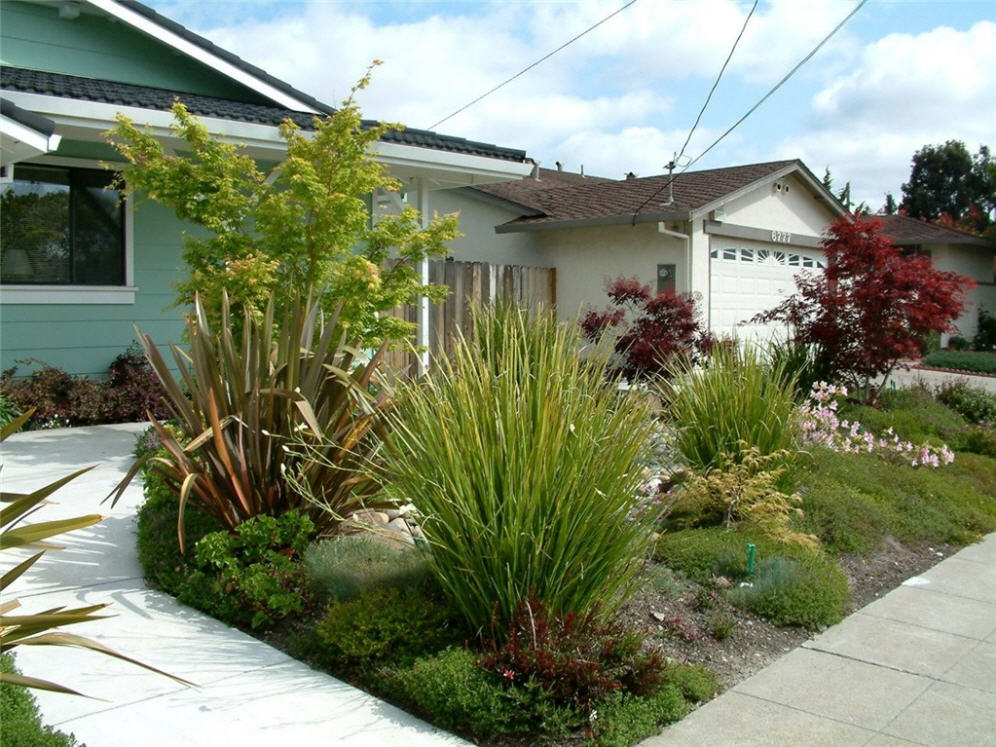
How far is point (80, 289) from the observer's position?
10805 millimetres

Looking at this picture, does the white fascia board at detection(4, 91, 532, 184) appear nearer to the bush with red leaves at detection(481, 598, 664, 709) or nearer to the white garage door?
the white garage door

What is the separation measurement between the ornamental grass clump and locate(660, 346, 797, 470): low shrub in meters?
3.03

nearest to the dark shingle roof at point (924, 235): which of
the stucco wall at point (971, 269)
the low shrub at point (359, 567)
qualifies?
the stucco wall at point (971, 269)

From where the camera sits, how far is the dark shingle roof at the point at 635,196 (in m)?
16.5

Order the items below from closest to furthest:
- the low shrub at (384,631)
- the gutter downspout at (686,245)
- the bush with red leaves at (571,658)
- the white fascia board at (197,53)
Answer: the bush with red leaves at (571,658) → the low shrub at (384,631) → the white fascia board at (197,53) → the gutter downspout at (686,245)

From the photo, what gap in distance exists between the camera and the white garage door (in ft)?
55.6

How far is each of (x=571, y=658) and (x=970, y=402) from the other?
10955 mm

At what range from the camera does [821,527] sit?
23.2 ft

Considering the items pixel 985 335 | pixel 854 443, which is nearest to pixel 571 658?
pixel 854 443

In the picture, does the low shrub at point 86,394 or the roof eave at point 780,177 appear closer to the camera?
the low shrub at point 86,394

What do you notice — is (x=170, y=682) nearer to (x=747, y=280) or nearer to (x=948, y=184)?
(x=747, y=280)

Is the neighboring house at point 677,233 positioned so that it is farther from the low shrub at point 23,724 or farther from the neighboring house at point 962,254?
the low shrub at point 23,724

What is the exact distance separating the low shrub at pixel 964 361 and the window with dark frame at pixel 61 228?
19.7 m

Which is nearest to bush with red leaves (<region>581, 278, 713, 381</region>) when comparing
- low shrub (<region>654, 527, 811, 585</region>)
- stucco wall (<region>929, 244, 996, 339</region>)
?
low shrub (<region>654, 527, 811, 585</region>)
